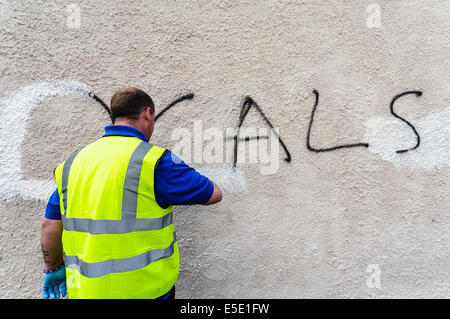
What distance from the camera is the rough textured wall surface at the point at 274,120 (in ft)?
6.01

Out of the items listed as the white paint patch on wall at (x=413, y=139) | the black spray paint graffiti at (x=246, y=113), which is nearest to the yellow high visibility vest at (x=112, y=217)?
the black spray paint graffiti at (x=246, y=113)

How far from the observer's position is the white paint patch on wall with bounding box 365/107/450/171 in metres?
1.94

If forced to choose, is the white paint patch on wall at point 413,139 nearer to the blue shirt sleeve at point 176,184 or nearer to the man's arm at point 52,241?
the blue shirt sleeve at point 176,184

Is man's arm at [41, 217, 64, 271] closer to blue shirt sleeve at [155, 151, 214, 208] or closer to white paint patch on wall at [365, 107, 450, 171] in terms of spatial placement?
blue shirt sleeve at [155, 151, 214, 208]

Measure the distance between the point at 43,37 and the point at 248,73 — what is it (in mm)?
1298

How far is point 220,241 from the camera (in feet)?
6.52

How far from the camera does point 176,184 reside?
4.30 feet

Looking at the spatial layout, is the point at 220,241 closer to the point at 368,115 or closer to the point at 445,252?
the point at 368,115

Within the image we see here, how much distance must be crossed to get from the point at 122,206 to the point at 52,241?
54 centimetres

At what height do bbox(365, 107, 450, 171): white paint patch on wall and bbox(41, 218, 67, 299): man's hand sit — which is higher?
bbox(365, 107, 450, 171): white paint patch on wall

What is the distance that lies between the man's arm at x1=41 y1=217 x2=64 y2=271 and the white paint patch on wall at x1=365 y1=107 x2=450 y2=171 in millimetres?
1918

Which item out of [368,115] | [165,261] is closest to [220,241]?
[165,261]

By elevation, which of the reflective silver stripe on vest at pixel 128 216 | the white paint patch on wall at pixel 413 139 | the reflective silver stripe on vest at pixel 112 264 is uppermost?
the white paint patch on wall at pixel 413 139

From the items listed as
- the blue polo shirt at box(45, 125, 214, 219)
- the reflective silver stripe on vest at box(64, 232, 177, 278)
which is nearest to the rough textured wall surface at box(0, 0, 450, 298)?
the blue polo shirt at box(45, 125, 214, 219)
